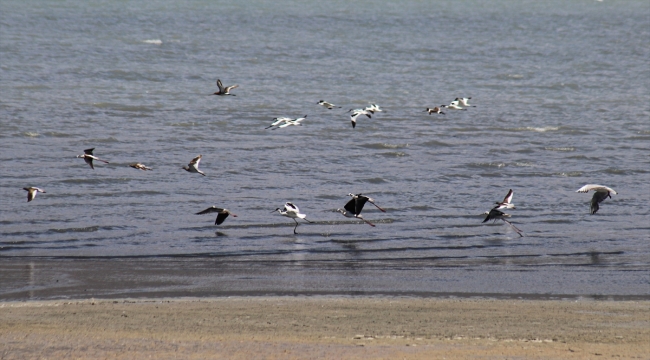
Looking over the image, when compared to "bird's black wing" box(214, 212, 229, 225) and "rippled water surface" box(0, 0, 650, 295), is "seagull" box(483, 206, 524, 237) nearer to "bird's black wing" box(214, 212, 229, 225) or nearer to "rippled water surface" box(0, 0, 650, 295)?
"rippled water surface" box(0, 0, 650, 295)

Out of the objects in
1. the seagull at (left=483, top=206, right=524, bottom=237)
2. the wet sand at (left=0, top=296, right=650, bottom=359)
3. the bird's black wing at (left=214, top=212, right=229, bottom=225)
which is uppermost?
the seagull at (left=483, top=206, right=524, bottom=237)

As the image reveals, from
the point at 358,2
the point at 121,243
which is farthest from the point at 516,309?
the point at 358,2

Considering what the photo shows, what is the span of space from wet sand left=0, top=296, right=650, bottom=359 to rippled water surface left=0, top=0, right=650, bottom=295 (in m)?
0.85

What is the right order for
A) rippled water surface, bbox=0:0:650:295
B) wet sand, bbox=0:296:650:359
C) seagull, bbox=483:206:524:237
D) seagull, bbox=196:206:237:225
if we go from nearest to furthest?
wet sand, bbox=0:296:650:359 < rippled water surface, bbox=0:0:650:295 < seagull, bbox=483:206:524:237 < seagull, bbox=196:206:237:225

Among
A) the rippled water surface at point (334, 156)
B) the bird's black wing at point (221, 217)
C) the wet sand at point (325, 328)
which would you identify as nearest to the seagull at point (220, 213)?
the bird's black wing at point (221, 217)

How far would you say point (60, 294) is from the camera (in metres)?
10.5

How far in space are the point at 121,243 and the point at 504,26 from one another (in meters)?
46.5

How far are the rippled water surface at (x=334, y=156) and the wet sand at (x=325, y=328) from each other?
0.85 m

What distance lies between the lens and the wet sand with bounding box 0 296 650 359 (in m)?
8.42

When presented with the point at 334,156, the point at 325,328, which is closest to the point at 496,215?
the point at 325,328

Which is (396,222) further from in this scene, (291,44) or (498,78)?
(291,44)

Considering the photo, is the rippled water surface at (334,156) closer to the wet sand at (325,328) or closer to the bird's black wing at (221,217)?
the bird's black wing at (221,217)

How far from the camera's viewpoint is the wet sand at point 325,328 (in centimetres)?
842

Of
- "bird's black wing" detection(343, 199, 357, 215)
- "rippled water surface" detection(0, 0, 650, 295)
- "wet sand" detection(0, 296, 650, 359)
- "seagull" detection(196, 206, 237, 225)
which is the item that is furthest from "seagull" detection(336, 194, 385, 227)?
"wet sand" detection(0, 296, 650, 359)
